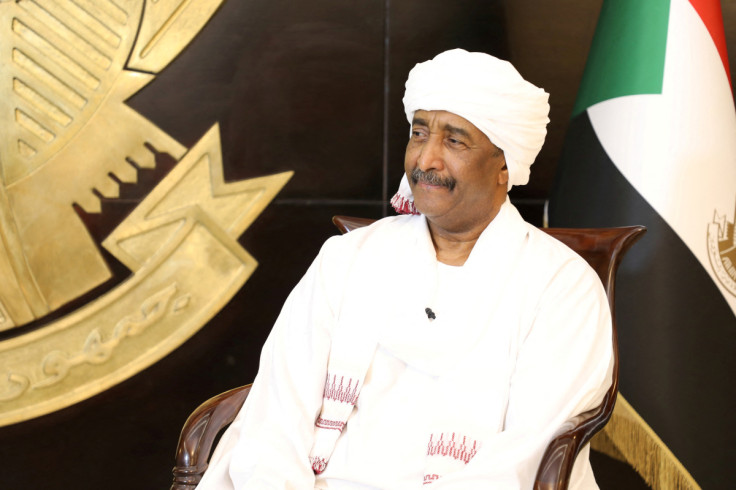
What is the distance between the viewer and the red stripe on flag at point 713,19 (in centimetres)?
275

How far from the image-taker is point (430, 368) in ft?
7.09

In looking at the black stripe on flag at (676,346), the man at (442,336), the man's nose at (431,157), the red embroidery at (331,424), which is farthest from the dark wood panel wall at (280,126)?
the red embroidery at (331,424)

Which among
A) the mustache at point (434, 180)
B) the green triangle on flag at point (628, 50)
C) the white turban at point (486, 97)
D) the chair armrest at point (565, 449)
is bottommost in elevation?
the chair armrest at point (565, 449)

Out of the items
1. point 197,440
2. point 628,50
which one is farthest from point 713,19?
point 197,440

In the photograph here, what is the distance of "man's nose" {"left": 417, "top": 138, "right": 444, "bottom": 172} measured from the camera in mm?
2199

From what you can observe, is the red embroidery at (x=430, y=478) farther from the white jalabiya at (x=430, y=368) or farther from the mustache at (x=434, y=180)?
the mustache at (x=434, y=180)

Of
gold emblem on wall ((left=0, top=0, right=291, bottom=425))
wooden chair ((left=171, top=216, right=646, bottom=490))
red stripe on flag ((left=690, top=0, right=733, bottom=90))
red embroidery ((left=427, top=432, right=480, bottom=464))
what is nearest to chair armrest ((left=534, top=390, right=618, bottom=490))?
wooden chair ((left=171, top=216, right=646, bottom=490))

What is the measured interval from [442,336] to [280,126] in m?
1.42

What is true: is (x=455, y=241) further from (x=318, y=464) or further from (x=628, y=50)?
(x=628, y=50)

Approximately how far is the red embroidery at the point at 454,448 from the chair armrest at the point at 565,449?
0.23m

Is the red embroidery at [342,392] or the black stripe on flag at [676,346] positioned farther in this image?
the black stripe on flag at [676,346]

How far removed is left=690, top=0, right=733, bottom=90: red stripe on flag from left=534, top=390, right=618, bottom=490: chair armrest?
1.47m

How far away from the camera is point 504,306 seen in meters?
2.16

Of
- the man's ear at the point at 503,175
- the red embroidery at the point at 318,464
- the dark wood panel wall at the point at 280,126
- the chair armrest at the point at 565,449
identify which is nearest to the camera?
the chair armrest at the point at 565,449
